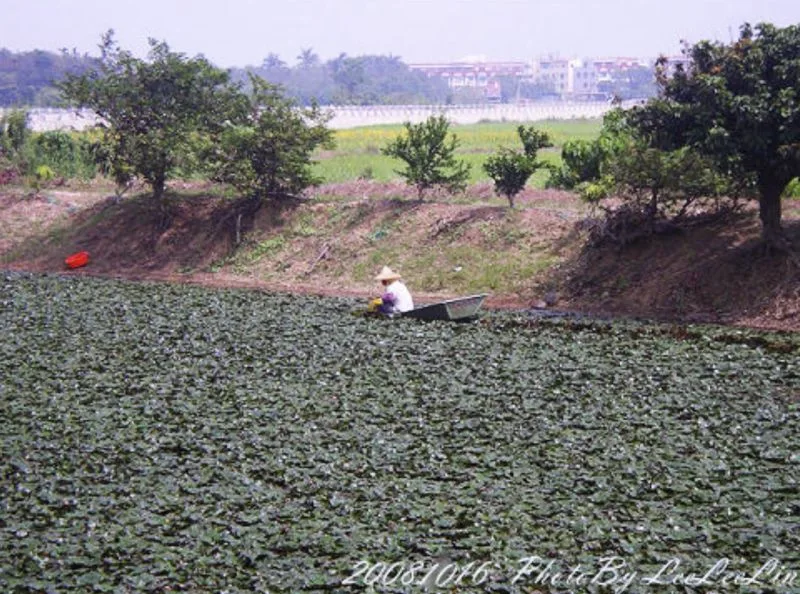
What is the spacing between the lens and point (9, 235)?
3619cm

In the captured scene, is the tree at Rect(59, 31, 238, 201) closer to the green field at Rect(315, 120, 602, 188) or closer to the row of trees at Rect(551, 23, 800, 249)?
the green field at Rect(315, 120, 602, 188)

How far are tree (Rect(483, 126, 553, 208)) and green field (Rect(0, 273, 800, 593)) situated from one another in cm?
900

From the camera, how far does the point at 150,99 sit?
113 ft

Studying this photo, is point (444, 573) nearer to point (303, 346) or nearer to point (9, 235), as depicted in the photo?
point (303, 346)

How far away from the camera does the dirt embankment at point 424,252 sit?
2320cm

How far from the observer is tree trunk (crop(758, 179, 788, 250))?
74.3 ft

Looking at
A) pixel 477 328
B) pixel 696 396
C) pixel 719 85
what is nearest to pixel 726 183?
pixel 719 85

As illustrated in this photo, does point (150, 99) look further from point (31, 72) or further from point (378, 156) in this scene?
point (31, 72)

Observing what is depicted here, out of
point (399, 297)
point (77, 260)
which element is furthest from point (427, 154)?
point (77, 260)

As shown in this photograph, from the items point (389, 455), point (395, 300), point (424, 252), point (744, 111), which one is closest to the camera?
point (389, 455)

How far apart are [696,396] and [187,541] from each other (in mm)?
8288

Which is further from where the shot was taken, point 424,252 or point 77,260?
point 77,260

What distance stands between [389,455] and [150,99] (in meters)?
24.2

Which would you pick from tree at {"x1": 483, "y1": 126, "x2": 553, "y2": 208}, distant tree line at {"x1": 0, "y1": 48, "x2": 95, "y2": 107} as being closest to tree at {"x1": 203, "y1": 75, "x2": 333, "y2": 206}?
tree at {"x1": 483, "y1": 126, "x2": 553, "y2": 208}
